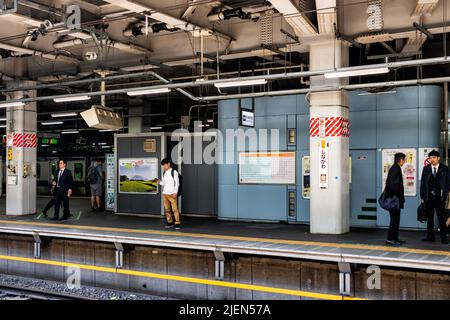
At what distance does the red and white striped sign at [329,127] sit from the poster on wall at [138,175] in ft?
18.1

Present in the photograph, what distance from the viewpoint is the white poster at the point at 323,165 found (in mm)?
10984

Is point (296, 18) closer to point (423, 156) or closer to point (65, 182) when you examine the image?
point (423, 156)

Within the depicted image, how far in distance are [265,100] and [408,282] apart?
22.6 ft

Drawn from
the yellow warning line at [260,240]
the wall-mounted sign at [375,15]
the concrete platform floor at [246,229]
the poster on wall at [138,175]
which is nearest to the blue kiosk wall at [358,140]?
the concrete platform floor at [246,229]

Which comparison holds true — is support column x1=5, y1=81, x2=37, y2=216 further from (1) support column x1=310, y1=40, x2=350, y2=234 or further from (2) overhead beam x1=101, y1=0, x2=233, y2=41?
(1) support column x1=310, y1=40, x2=350, y2=234

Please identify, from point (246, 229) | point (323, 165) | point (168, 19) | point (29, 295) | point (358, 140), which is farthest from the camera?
point (358, 140)

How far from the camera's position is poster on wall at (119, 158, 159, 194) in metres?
14.9

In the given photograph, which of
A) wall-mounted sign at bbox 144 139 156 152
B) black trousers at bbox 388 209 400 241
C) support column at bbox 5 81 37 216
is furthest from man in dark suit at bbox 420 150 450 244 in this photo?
support column at bbox 5 81 37 216

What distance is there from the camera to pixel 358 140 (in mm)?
12148

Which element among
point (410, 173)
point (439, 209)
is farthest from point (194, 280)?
point (410, 173)

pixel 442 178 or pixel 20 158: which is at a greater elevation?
pixel 20 158

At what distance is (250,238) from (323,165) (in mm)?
2405
